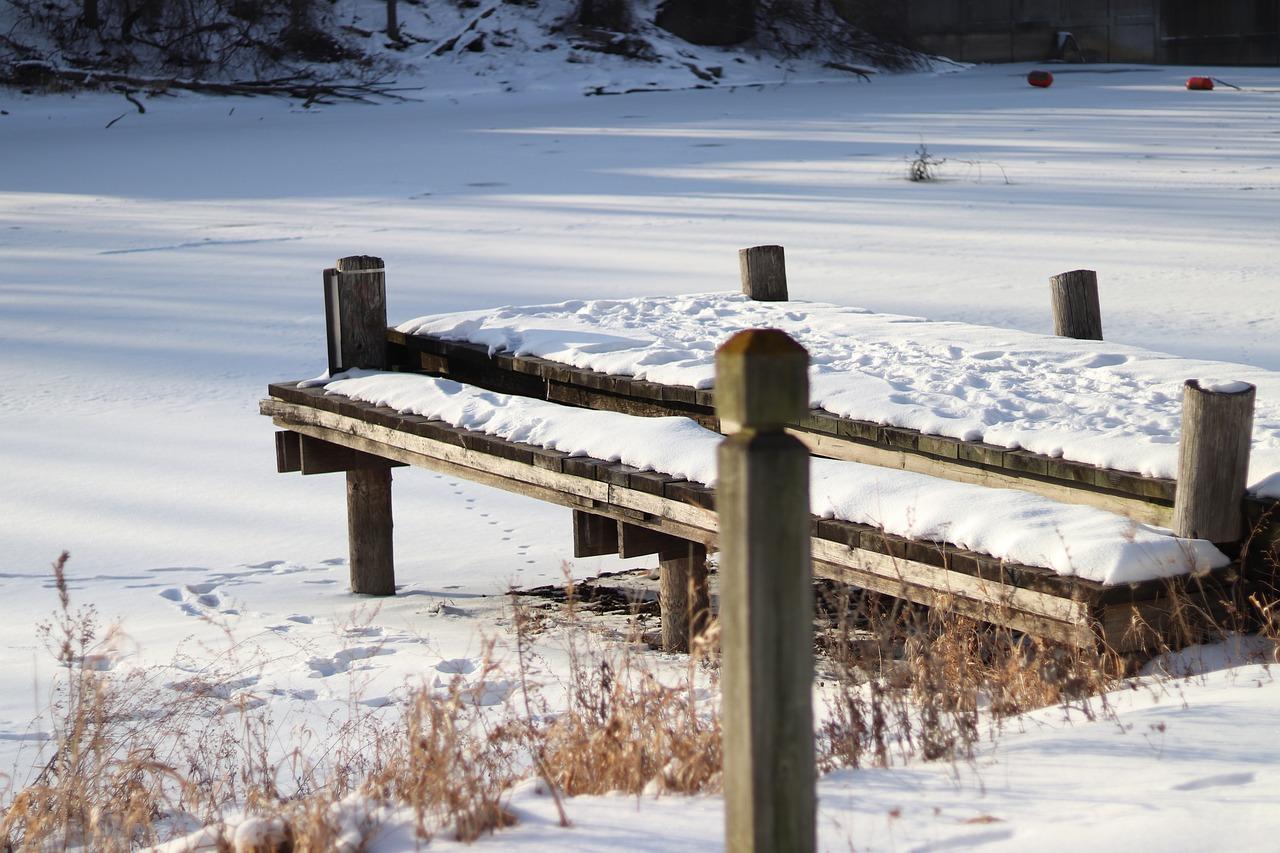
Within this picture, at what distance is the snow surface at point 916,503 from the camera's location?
4.45 metres

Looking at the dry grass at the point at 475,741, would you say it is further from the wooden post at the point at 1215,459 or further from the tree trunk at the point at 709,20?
the tree trunk at the point at 709,20

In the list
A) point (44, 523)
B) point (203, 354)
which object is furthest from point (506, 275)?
point (44, 523)

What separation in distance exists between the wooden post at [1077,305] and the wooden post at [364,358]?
346 cm

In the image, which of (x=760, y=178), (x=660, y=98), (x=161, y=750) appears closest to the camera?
(x=161, y=750)

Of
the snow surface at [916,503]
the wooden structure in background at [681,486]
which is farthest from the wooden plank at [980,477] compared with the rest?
the snow surface at [916,503]

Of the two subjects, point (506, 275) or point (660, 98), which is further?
point (660, 98)

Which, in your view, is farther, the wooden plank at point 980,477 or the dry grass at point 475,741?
the wooden plank at point 980,477

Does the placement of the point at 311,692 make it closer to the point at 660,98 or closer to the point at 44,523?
the point at 44,523

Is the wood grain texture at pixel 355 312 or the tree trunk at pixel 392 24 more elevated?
the tree trunk at pixel 392 24

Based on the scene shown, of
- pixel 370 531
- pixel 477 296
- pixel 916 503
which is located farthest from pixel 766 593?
pixel 477 296

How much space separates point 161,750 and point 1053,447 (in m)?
3.21

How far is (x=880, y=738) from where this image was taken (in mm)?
3475

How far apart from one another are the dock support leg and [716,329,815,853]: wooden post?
541 centimetres

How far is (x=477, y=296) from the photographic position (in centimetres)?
1255
